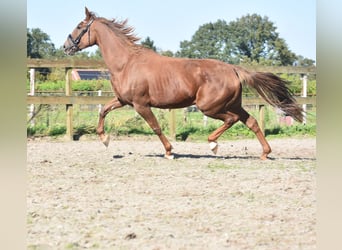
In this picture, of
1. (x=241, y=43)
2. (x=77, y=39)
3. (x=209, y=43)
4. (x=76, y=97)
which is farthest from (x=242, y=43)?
(x=77, y=39)

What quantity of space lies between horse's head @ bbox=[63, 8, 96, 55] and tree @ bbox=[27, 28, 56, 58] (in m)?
0.75

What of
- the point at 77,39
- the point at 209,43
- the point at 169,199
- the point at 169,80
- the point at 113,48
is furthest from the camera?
the point at 209,43

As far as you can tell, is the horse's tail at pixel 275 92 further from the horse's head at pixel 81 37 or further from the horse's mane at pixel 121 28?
the horse's head at pixel 81 37

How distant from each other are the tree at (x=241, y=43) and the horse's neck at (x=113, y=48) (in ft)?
3.14

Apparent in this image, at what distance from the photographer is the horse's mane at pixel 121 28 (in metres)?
5.76

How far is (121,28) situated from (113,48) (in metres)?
0.23

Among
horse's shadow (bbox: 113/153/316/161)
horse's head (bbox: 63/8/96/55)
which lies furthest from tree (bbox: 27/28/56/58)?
horse's shadow (bbox: 113/153/316/161)

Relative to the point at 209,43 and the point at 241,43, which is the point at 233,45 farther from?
the point at 209,43

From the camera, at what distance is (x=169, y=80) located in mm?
5551

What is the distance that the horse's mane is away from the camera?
576cm

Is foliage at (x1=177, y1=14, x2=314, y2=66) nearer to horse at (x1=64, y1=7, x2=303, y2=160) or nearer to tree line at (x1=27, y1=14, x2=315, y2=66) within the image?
tree line at (x1=27, y1=14, x2=315, y2=66)
